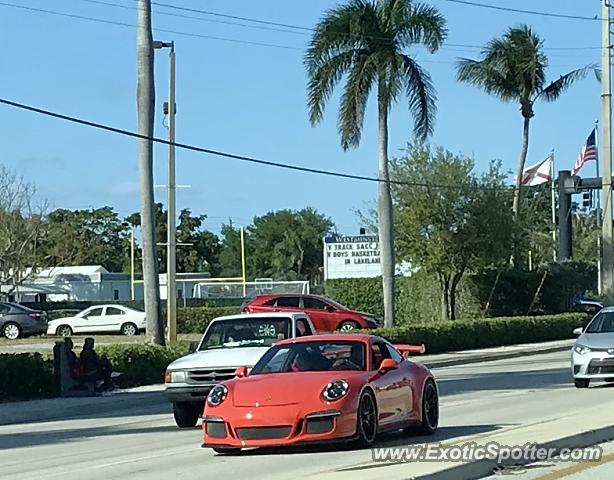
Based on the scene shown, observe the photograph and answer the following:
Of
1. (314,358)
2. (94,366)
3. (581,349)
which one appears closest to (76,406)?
(94,366)

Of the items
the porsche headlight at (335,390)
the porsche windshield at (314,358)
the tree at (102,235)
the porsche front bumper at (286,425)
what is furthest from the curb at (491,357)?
the tree at (102,235)

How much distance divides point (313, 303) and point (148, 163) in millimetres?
12352

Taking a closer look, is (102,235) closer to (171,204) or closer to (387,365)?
(171,204)

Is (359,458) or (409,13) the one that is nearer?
(359,458)

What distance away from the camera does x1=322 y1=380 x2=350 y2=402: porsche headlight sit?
45.0 ft

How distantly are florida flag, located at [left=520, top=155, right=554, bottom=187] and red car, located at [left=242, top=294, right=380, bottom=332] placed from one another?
22.6 meters

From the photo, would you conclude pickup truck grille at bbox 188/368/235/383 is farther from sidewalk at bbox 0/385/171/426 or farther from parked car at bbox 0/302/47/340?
parked car at bbox 0/302/47/340

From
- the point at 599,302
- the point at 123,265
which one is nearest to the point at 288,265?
the point at 123,265

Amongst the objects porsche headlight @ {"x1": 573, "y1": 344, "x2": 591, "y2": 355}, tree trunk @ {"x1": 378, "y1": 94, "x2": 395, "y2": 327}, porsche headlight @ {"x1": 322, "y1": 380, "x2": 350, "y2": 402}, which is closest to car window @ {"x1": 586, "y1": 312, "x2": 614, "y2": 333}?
porsche headlight @ {"x1": 573, "y1": 344, "x2": 591, "y2": 355}

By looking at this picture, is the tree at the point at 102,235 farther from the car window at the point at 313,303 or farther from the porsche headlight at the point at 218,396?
the porsche headlight at the point at 218,396

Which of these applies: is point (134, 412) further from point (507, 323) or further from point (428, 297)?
point (428, 297)

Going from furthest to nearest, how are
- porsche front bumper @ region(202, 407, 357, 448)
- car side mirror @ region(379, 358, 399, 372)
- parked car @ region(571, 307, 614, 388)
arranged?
1. parked car @ region(571, 307, 614, 388)
2. car side mirror @ region(379, 358, 399, 372)
3. porsche front bumper @ region(202, 407, 357, 448)

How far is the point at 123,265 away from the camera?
406 ft

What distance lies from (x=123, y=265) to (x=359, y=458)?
368ft
